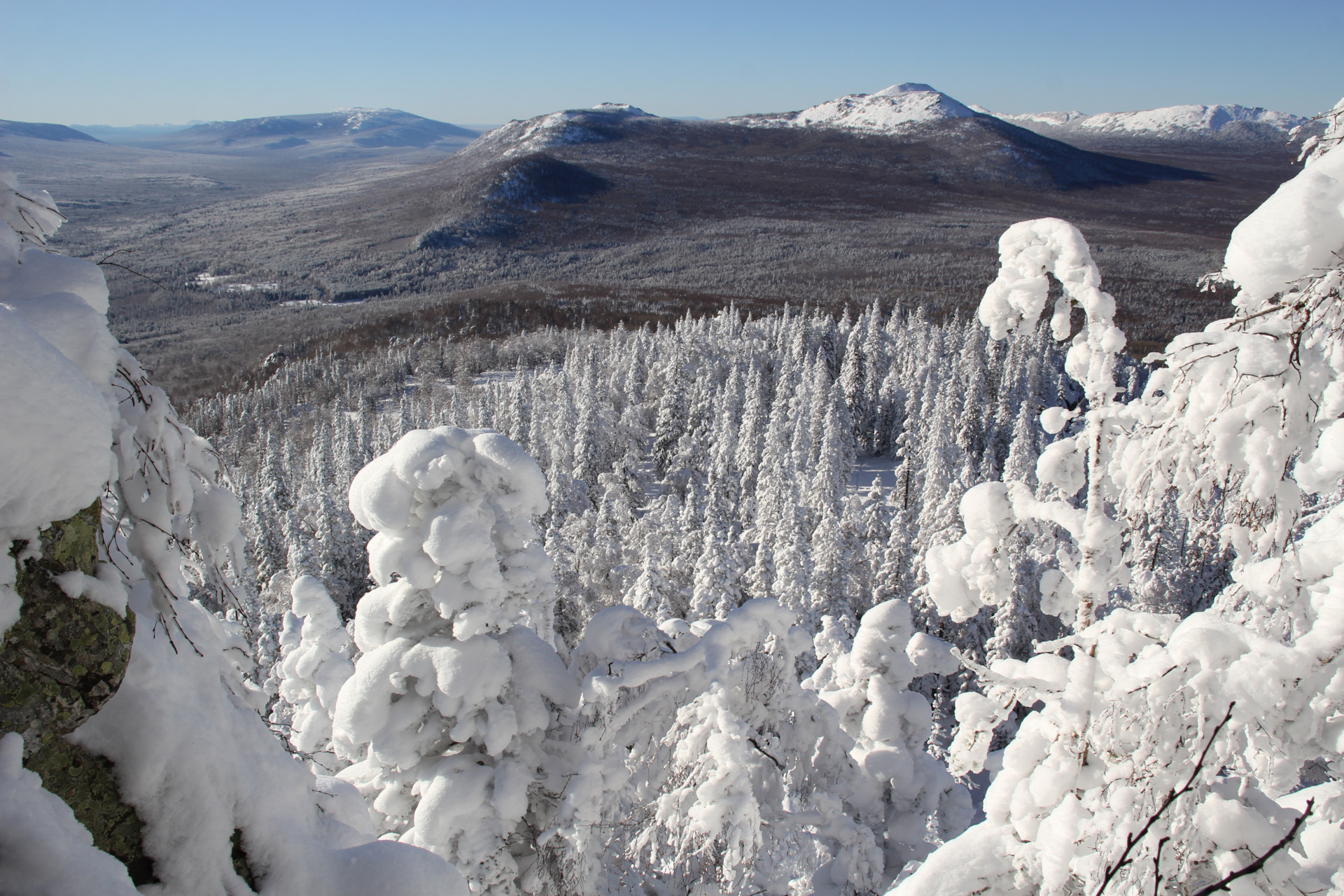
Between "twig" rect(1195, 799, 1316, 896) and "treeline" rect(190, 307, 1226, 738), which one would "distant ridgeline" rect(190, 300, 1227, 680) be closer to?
"treeline" rect(190, 307, 1226, 738)

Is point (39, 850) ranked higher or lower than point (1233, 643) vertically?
lower

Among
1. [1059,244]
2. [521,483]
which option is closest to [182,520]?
[521,483]

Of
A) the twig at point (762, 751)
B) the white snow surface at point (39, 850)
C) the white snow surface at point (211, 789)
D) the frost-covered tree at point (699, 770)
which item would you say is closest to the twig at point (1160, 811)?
the white snow surface at point (211, 789)

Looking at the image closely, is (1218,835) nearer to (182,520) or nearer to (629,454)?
(182,520)

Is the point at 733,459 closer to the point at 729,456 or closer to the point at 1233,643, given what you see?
the point at 729,456

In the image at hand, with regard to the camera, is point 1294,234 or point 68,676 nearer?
point 1294,234

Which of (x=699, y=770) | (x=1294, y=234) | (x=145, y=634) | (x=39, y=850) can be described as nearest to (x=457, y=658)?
(x=699, y=770)

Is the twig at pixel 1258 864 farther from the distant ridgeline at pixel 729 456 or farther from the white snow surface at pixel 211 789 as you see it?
the distant ridgeline at pixel 729 456
